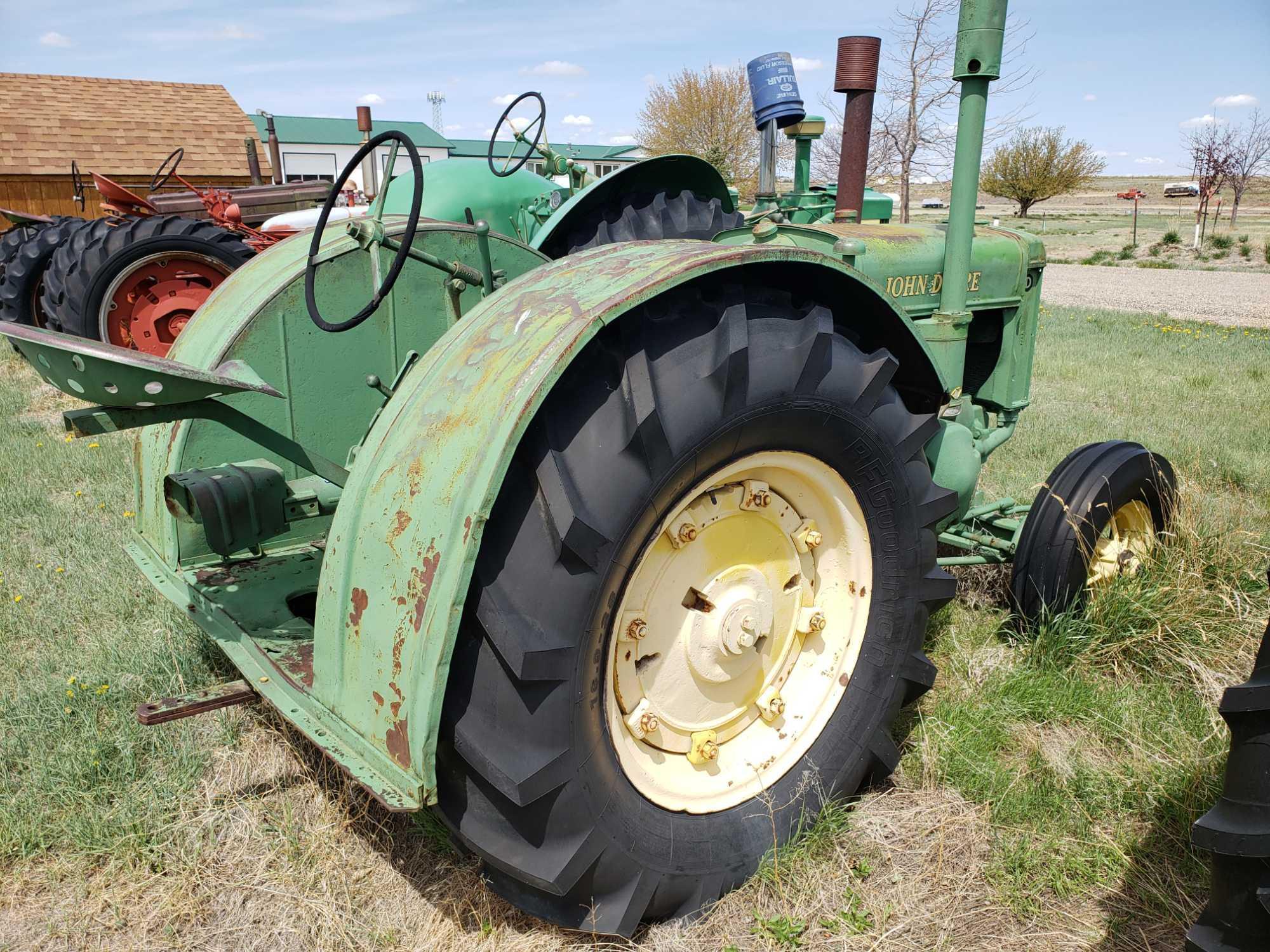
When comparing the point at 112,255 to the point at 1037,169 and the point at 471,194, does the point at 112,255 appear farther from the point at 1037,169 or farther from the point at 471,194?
the point at 1037,169

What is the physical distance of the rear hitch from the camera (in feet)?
6.21

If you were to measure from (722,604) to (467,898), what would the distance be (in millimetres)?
857

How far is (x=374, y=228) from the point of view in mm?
2143

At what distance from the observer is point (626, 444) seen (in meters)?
1.51

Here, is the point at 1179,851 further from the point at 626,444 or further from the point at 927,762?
the point at 626,444

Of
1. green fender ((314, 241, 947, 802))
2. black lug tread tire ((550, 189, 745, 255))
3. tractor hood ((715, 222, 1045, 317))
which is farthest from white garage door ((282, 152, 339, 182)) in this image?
green fender ((314, 241, 947, 802))

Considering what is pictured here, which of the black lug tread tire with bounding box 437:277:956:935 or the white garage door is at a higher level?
the white garage door

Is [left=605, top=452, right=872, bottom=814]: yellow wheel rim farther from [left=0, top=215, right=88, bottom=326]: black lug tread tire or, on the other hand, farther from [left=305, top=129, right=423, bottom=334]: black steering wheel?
[left=0, top=215, right=88, bottom=326]: black lug tread tire

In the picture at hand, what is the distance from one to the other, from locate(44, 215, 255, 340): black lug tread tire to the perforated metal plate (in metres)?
5.98

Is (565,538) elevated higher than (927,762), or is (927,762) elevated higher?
(565,538)

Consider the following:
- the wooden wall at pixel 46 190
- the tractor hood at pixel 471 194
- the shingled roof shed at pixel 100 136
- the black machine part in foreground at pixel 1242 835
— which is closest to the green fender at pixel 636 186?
the tractor hood at pixel 471 194

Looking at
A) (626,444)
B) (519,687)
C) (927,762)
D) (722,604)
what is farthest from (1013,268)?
(519,687)

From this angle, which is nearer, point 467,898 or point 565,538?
point 565,538

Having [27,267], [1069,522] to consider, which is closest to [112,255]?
[27,267]
